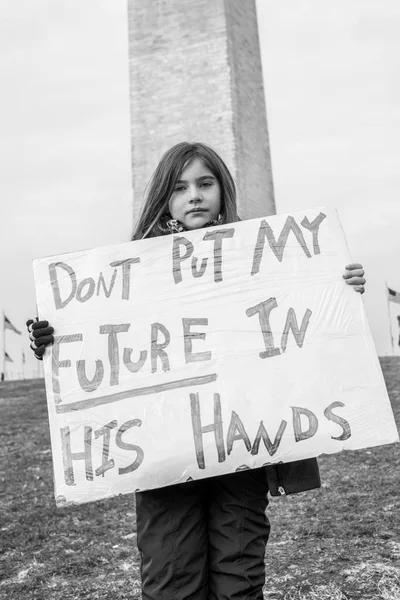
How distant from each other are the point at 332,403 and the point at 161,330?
52 centimetres

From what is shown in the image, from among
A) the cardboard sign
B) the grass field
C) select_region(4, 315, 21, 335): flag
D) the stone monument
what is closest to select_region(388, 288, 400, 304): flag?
the stone monument

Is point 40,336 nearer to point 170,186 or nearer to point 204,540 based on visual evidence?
point 170,186

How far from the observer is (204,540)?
1.88 metres

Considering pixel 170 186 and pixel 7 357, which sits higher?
pixel 7 357

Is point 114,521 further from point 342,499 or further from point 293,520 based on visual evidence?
point 342,499

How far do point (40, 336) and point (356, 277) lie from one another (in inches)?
36.1

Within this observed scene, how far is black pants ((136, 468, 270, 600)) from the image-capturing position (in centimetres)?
182

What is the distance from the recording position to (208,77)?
547 inches

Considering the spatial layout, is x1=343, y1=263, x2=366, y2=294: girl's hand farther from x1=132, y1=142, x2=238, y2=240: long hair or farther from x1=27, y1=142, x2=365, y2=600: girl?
x1=132, y1=142, x2=238, y2=240: long hair

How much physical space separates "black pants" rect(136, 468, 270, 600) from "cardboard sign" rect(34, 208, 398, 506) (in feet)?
0.27

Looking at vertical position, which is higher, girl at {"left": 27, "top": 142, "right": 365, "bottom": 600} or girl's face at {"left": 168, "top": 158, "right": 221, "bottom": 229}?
girl's face at {"left": 168, "top": 158, "right": 221, "bottom": 229}

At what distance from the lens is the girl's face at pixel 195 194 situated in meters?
2.16

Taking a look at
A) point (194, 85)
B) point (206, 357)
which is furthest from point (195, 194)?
point (194, 85)

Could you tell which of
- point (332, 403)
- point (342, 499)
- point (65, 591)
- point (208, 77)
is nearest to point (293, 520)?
point (342, 499)
